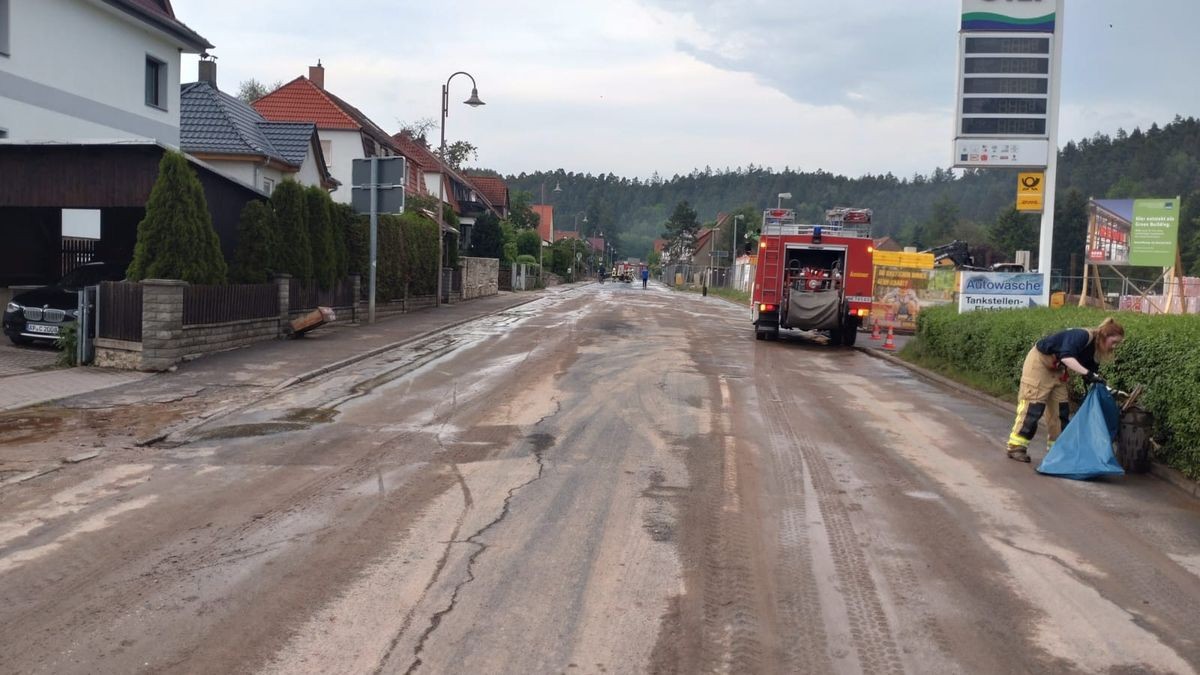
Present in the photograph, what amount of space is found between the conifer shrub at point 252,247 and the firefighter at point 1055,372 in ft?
46.0

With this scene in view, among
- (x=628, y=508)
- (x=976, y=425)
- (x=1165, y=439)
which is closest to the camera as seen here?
(x=628, y=508)

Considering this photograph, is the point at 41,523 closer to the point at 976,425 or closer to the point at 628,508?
the point at 628,508

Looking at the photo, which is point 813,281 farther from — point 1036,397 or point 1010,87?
point 1036,397

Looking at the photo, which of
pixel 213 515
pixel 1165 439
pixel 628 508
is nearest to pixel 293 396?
pixel 213 515

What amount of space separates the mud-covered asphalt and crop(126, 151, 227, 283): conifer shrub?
4.91m

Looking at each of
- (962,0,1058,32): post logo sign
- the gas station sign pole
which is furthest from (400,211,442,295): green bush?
(962,0,1058,32): post logo sign

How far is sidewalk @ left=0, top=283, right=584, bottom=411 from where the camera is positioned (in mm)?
12539

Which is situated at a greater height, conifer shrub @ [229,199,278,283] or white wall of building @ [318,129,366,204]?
white wall of building @ [318,129,366,204]

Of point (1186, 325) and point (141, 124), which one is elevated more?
point (141, 124)

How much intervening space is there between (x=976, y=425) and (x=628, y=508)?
618cm

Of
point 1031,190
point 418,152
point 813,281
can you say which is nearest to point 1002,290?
point 1031,190

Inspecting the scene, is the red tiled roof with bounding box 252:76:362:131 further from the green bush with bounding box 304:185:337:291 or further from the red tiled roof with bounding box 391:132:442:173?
the green bush with bounding box 304:185:337:291

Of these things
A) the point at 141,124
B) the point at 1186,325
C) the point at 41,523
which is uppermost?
the point at 141,124

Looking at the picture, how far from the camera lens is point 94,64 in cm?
2270
